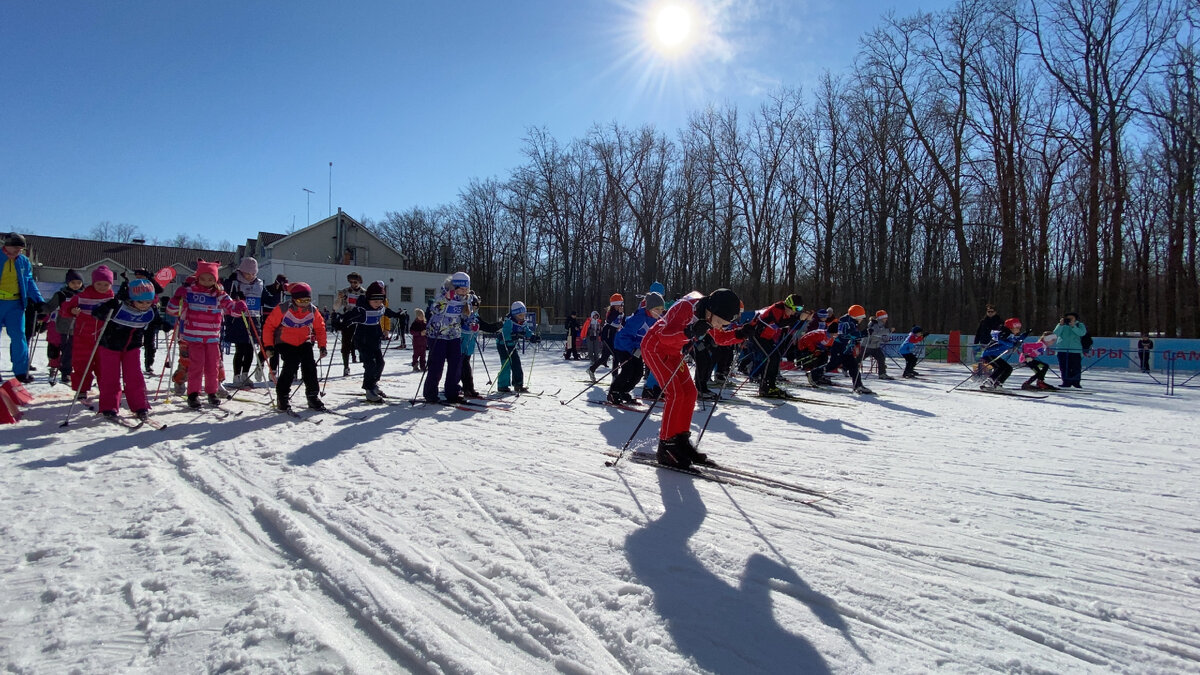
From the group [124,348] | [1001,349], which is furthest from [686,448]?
[1001,349]

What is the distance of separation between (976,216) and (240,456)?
3903cm

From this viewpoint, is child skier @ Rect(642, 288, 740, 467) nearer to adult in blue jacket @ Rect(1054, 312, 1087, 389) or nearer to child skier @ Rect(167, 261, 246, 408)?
child skier @ Rect(167, 261, 246, 408)

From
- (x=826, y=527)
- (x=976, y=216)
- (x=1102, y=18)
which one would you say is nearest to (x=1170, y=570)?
(x=826, y=527)

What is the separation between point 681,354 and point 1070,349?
13291mm

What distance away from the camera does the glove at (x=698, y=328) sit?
527 cm

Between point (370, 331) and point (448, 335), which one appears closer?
point (448, 335)

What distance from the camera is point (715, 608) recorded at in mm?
2654

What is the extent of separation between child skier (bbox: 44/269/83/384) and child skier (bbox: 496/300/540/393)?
20.9ft

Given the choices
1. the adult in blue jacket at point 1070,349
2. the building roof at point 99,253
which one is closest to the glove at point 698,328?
the adult in blue jacket at point 1070,349

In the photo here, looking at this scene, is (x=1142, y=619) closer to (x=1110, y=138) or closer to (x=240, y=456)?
(x=240, y=456)

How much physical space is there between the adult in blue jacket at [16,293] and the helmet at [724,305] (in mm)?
8796

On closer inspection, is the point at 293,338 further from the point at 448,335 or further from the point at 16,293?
the point at 16,293

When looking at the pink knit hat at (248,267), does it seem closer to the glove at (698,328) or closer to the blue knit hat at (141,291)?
the blue knit hat at (141,291)

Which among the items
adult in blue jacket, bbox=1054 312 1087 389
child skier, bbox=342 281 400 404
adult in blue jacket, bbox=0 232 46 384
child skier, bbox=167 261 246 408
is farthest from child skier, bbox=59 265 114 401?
adult in blue jacket, bbox=1054 312 1087 389
